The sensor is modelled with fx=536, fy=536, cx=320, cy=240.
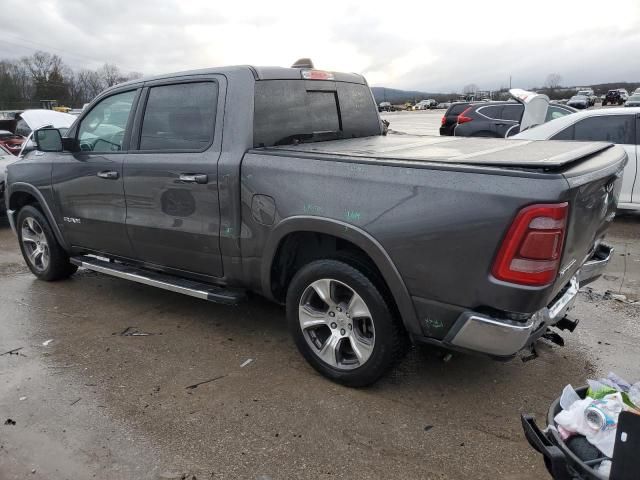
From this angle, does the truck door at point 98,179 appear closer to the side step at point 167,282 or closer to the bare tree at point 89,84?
the side step at point 167,282

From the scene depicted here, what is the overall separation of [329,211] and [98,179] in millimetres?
2426

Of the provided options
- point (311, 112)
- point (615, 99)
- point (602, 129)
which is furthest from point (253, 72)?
point (615, 99)

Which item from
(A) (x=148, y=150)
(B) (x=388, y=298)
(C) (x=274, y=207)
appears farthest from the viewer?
(A) (x=148, y=150)

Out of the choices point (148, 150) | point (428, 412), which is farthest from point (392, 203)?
point (148, 150)

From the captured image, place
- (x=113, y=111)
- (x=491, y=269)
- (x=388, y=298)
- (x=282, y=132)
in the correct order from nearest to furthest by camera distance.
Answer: (x=491, y=269), (x=388, y=298), (x=282, y=132), (x=113, y=111)

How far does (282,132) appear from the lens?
12.6 feet

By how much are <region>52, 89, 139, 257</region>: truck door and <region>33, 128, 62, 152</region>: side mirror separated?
0.11 m

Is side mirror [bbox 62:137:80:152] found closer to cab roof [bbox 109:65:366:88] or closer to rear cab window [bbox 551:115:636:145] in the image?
cab roof [bbox 109:65:366:88]

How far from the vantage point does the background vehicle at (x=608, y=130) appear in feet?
23.7

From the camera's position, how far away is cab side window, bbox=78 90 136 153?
14.5 feet

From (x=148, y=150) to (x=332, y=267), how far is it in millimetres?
1901

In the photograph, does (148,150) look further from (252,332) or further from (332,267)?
(332,267)

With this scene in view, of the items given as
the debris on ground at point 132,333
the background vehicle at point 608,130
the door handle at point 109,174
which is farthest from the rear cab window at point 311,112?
the background vehicle at point 608,130

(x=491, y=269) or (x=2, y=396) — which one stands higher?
(x=491, y=269)
